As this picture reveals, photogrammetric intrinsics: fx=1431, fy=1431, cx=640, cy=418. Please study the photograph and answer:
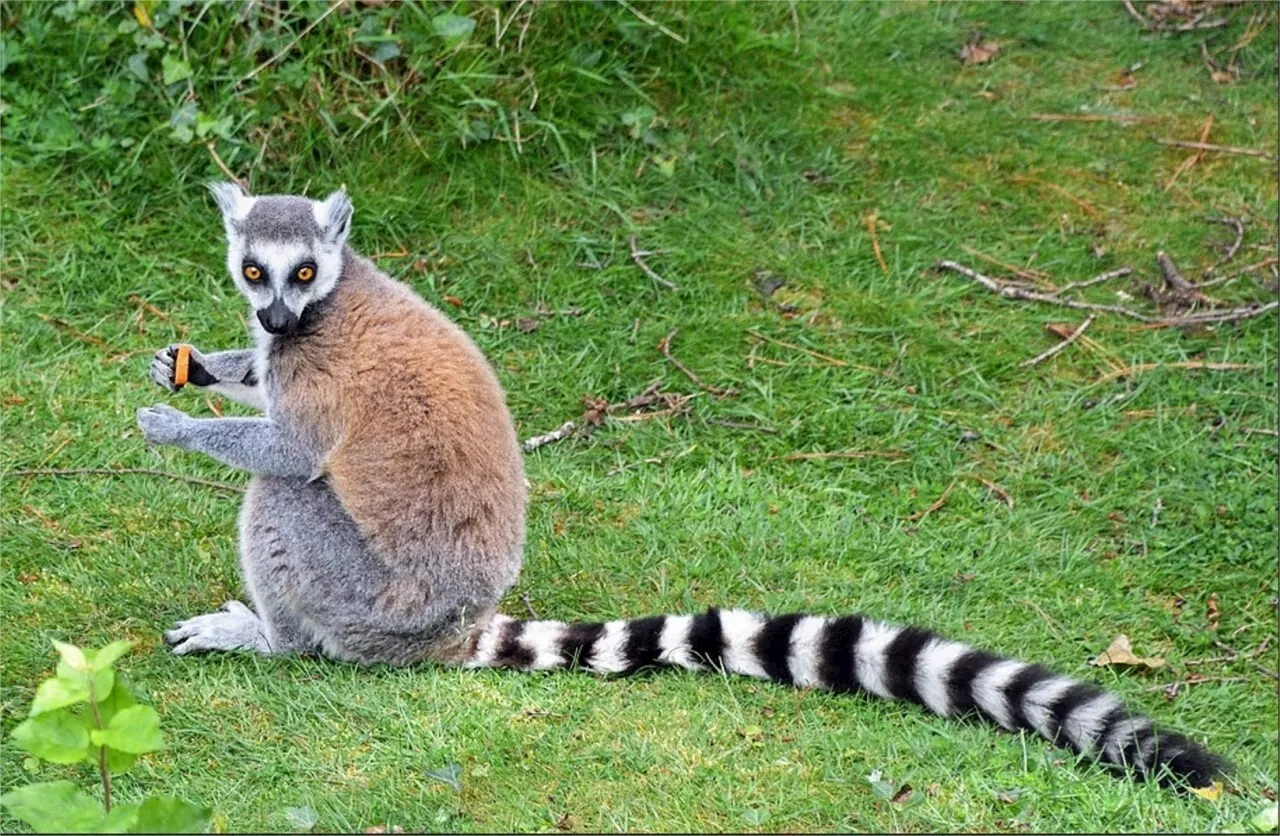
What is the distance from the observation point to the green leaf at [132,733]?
2.31m

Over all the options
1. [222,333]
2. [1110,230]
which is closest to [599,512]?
[222,333]

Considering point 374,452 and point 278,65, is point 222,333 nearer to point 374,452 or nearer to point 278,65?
point 278,65

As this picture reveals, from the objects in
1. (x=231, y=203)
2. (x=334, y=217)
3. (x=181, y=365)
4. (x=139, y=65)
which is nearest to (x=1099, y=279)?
(x=334, y=217)

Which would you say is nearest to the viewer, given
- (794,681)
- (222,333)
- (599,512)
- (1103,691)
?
(1103,691)

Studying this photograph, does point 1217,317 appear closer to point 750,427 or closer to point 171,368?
point 750,427

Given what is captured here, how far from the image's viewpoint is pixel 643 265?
19.8 feet

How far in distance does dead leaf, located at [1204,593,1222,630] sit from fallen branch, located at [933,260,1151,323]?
1586 millimetres

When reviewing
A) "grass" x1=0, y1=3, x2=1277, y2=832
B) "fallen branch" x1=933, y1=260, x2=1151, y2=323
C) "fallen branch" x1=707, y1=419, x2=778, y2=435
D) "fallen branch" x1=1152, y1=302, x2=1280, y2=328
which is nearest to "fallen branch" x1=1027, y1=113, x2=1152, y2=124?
"grass" x1=0, y1=3, x2=1277, y2=832

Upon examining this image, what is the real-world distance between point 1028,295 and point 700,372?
1.53 m

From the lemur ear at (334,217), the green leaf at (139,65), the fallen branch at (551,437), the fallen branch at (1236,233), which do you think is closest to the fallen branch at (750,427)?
the fallen branch at (551,437)

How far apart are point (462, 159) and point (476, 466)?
8.43 feet

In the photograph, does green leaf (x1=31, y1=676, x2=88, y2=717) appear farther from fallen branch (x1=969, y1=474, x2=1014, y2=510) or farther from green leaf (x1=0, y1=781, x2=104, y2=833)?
fallen branch (x1=969, y1=474, x2=1014, y2=510)

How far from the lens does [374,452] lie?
13.1 feet

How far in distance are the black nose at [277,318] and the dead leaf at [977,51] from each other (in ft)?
15.0
